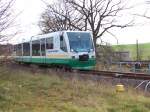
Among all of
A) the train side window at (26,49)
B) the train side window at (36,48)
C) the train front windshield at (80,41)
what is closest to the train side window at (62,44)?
the train front windshield at (80,41)

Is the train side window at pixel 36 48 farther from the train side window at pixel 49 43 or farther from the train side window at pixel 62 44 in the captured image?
the train side window at pixel 62 44


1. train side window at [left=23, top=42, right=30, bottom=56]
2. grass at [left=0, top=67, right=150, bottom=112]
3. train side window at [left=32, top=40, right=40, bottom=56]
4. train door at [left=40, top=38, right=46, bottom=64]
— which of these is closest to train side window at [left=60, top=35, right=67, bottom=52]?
train door at [left=40, top=38, right=46, bottom=64]

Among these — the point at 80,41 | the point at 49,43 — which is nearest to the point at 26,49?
the point at 49,43

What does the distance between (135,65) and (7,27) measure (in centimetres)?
2095

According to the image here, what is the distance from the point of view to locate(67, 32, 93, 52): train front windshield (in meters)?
27.0

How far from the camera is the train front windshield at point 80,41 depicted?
27016 millimetres

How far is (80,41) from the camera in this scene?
90.3ft

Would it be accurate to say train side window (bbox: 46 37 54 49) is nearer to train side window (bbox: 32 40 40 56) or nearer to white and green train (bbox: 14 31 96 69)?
white and green train (bbox: 14 31 96 69)

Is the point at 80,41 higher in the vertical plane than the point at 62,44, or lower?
higher

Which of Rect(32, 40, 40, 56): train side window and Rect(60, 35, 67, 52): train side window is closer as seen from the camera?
Rect(60, 35, 67, 52): train side window

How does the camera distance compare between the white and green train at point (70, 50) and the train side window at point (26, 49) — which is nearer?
the white and green train at point (70, 50)

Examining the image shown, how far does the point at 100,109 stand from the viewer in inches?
448

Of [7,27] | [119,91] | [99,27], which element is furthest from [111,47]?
[7,27]

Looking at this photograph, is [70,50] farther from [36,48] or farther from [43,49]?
[36,48]
